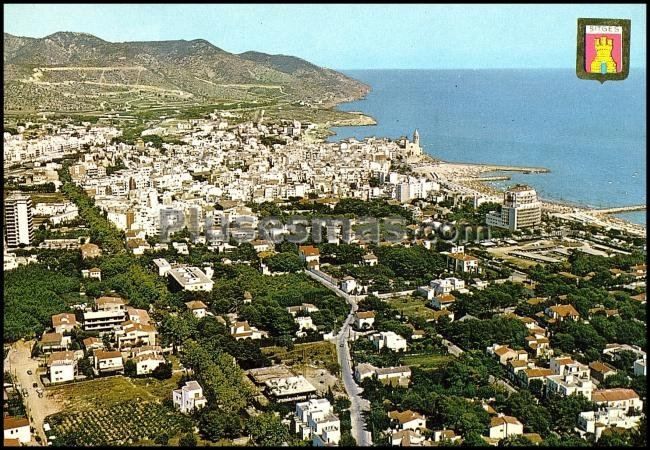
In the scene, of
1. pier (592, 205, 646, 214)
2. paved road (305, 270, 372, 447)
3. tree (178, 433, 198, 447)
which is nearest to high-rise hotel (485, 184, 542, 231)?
pier (592, 205, 646, 214)

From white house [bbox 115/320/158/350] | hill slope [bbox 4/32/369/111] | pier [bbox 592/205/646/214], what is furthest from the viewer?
hill slope [bbox 4/32/369/111]

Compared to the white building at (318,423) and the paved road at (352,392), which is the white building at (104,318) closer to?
the paved road at (352,392)

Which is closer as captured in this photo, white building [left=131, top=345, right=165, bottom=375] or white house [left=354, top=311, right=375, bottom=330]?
white building [left=131, top=345, right=165, bottom=375]

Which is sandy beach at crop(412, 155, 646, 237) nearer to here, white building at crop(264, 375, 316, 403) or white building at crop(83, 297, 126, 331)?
white building at crop(264, 375, 316, 403)

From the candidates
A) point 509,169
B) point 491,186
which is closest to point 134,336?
point 491,186

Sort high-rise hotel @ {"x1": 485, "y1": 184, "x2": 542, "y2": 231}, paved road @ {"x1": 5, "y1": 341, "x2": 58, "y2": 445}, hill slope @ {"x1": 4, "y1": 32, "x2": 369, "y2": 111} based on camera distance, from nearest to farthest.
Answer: paved road @ {"x1": 5, "y1": 341, "x2": 58, "y2": 445} → high-rise hotel @ {"x1": 485, "y1": 184, "x2": 542, "y2": 231} → hill slope @ {"x1": 4, "y1": 32, "x2": 369, "y2": 111}

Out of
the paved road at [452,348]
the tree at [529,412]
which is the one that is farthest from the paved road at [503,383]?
the paved road at [452,348]

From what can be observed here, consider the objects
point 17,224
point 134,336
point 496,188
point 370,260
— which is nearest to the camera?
point 134,336

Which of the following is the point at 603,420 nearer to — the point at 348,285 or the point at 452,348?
the point at 452,348
